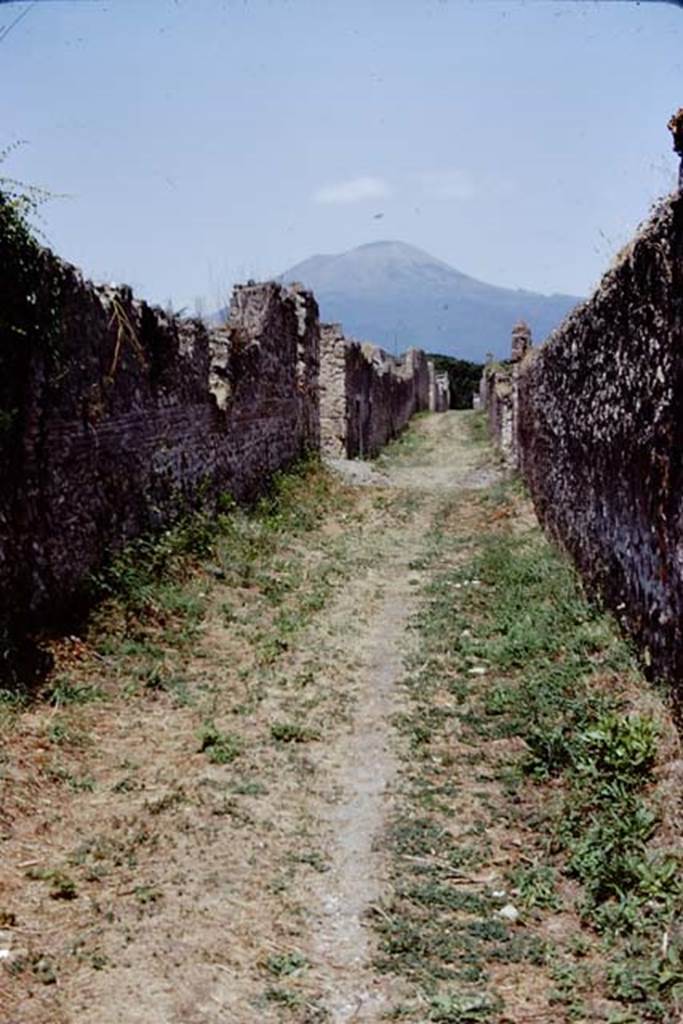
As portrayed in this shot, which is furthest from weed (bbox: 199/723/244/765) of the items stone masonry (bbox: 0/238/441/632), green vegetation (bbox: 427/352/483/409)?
green vegetation (bbox: 427/352/483/409)

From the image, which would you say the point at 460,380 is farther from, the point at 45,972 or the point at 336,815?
the point at 45,972

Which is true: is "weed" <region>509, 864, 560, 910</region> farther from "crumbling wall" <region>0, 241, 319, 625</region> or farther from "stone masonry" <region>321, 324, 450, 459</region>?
"stone masonry" <region>321, 324, 450, 459</region>

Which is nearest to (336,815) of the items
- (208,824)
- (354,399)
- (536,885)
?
(208,824)

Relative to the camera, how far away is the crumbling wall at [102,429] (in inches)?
263

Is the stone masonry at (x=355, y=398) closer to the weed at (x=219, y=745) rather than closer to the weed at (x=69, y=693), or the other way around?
the weed at (x=69, y=693)

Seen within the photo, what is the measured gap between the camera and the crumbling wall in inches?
263

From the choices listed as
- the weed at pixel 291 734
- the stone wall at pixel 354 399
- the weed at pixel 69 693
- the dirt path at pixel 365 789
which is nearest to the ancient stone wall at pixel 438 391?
the stone wall at pixel 354 399

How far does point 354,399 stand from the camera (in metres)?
21.0

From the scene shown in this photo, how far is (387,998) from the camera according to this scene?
3426 millimetres

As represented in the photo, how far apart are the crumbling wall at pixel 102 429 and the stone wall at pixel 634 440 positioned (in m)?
4.15

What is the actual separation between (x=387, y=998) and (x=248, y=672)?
362cm

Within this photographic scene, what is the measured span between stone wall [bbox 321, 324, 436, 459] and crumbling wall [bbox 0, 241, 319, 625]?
19.8 feet

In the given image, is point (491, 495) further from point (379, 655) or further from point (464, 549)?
point (379, 655)

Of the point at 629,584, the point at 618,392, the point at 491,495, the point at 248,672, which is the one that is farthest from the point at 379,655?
the point at 491,495
